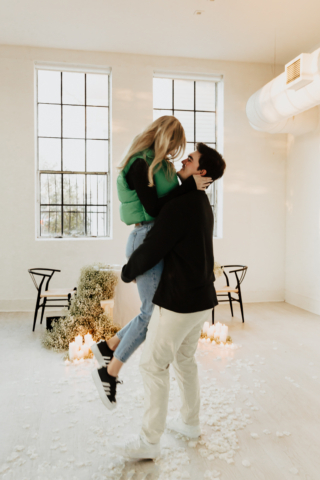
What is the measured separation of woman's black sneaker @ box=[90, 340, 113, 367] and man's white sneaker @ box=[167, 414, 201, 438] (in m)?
0.59

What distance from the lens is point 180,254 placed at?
75.1 inches

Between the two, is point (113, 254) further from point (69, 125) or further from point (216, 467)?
point (216, 467)

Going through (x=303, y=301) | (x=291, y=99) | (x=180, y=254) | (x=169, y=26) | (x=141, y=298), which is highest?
(x=169, y=26)

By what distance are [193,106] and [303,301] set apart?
362cm

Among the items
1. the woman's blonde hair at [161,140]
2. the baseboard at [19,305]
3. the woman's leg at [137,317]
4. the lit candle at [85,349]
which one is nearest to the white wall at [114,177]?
the baseboard at [19,305]

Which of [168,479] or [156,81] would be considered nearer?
[168,479]

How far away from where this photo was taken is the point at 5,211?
5.91 metres

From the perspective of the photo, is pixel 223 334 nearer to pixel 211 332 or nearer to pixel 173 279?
pixel 211 332

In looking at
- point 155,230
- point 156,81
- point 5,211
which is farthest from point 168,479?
point 156,81

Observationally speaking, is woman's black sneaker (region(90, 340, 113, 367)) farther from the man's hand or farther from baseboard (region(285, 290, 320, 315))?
baseboard (region(285, 290, 320, 315))

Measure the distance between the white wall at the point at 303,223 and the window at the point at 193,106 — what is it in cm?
120

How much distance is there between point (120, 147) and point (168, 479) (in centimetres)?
503

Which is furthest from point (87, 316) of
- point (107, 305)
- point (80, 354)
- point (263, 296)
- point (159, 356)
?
point (263, 296)

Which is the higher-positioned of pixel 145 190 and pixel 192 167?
pixel 192 167
